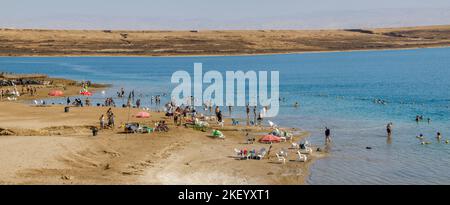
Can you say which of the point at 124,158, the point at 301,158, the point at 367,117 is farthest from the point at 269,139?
the point at 367,117

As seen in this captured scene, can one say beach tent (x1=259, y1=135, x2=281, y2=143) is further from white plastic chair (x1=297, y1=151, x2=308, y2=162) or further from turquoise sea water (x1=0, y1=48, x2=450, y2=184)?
white plastic chair (x1=297, y1=151, x2=308, y2=162)

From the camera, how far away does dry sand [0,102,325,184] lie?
28312 millimetres

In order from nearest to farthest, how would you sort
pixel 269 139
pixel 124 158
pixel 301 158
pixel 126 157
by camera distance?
pixel 124 158, pixel 126 157, pixel 301 158, pixel 269 139

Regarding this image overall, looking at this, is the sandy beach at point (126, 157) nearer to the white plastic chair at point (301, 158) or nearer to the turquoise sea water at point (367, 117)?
the white plastic chair at point (301, 158)

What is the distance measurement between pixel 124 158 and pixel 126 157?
0.96ft

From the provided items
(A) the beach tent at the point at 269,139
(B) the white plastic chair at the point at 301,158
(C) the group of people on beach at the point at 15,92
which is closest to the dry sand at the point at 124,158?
(B) the white plastic chair at the point at 301,158

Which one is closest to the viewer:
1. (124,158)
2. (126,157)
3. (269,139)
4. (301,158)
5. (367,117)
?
(124,158)

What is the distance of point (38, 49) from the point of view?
19862 centimetres

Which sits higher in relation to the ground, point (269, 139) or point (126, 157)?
point (126, 157)

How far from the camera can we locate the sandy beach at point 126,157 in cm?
2842

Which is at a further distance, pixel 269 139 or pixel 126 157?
pixel 269 139

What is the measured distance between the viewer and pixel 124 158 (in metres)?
34.1

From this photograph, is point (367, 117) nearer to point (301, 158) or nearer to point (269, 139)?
point (269, 139)
